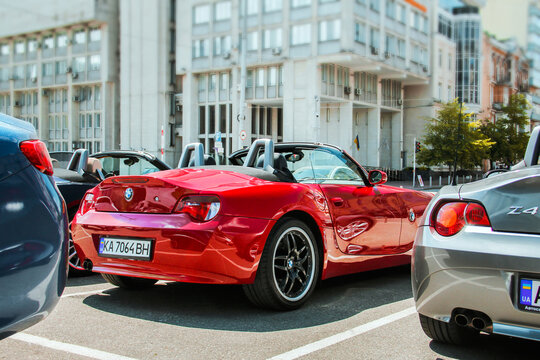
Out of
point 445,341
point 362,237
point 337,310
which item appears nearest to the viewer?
point 445,341

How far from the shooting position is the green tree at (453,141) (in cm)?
4934

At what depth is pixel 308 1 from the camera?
4506 centimetres

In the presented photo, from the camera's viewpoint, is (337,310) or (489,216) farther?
(337,310)

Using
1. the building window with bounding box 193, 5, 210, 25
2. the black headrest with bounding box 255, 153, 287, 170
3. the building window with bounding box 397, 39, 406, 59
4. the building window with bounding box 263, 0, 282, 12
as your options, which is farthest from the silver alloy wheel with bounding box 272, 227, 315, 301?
the building window with bounding box 397, 39, 406, 59

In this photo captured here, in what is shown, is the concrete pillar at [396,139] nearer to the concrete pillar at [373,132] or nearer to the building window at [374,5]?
the concrete pillar at [373,132]

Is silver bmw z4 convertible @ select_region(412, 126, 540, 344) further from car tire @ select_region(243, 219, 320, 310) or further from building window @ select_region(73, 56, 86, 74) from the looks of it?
building window @ select_region(73, 56, 86, 74)

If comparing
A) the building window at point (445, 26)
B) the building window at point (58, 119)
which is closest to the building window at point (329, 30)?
the building window at point (445, 26)

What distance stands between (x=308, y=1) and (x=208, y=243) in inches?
1711

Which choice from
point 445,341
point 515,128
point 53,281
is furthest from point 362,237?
point 515,128

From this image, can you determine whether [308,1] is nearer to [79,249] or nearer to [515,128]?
[515,128]

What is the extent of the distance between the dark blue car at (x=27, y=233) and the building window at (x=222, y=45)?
153 feet

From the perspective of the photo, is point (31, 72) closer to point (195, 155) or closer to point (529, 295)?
point (195, 155)

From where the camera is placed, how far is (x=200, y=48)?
5000cm

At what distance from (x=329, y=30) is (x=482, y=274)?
43063mm
